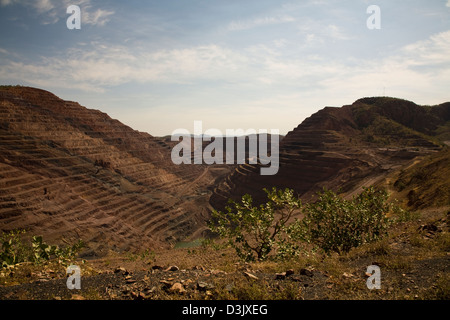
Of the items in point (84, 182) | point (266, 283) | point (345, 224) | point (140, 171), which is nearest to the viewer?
point (266, 283)

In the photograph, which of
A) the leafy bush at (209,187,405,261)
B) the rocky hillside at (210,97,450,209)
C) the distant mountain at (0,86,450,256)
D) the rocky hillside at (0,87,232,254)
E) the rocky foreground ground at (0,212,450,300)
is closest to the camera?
the rocky foreground ground at (0,212,450,300)

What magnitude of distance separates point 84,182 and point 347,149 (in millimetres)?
47898

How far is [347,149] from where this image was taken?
47.6m

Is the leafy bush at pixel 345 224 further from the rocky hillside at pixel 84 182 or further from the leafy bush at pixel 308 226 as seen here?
the rocky hillside at pixel 84 182

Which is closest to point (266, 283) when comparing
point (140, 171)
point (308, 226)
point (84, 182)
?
point (308, 226)

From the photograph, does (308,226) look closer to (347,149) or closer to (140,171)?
(347,149)

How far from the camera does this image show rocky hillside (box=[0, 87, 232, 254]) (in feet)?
92.1

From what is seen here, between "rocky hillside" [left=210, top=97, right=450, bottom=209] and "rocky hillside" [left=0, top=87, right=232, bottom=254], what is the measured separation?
11823mm

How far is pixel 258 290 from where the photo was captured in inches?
179

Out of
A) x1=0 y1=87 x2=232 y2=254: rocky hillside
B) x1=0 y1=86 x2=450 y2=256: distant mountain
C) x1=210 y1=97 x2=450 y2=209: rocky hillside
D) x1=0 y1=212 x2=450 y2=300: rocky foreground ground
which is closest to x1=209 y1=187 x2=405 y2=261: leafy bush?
x1=0 y1=212 x2=450 y2=300: rocky foreground ground

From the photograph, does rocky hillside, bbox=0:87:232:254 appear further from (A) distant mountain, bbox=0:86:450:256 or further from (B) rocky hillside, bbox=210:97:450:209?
(B) rocky hillside, bbox=210:97:450:209

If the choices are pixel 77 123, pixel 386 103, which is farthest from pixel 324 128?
pixel 77 123
